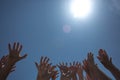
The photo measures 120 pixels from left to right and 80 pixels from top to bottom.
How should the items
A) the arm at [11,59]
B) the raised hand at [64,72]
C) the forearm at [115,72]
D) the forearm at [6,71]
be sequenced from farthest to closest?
the raised hand at [64,72] → the arm at [11,59] → the forearm at [6,71] → the forearm at [115,72]

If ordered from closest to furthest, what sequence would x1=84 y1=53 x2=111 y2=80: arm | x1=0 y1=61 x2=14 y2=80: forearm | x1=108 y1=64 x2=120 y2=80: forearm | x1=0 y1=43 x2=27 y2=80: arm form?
x1=108 y1=64 x2=120 y2=80: forearm, x1=0 y1=61 x2=14 y2=80: forearm, x1=0 y1=43 x2=27 y2=80: arm, x1=84 y1=53 x2=111 y2=80: arm

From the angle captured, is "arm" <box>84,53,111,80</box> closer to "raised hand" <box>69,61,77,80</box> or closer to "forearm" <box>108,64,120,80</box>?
"forearm" <box>108,64,120,80</box>

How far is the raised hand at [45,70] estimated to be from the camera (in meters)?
8.67

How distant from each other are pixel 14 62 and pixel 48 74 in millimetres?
1742

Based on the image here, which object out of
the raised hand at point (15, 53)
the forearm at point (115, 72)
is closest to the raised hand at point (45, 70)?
the raised hand at point (15, 53)

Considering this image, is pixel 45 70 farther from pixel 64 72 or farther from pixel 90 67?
pixel 64 72

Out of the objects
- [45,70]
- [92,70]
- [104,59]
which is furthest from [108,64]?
[45,70]

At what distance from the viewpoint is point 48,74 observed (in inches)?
345

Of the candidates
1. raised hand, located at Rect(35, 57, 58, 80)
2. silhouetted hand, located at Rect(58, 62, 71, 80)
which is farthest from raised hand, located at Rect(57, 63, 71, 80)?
raised hand, located at Rect(35, 57, 58, 80)

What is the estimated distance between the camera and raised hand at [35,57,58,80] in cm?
867

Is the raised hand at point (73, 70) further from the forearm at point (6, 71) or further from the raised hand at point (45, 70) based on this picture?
the forearm at point (6, 71)

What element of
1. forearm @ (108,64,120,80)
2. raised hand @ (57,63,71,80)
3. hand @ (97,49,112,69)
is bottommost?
forearm @ (108,64,120,80)

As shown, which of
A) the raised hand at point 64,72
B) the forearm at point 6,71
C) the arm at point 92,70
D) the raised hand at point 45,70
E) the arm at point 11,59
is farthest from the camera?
the raised hand at point 64,72

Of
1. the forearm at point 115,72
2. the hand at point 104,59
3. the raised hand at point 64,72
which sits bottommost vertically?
the forearm at point 115,72
